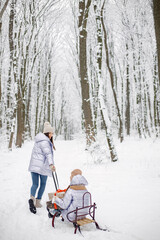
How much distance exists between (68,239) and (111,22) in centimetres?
1695

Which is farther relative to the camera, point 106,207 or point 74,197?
point 106,207

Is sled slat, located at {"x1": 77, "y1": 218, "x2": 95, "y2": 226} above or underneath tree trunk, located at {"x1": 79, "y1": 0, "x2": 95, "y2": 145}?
underneath

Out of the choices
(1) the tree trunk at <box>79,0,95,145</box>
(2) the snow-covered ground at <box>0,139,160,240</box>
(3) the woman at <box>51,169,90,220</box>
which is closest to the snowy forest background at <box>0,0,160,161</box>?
(1) the tree trunk at <box>79,0,95,145</box>

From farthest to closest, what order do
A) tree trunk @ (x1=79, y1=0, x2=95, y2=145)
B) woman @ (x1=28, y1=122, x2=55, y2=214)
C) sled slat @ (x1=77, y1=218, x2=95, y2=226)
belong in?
1. tree trunk @ (x1=79, y1=0, x2=95, y2=145)
2. woman @ (x1=28, y1=122, x2=55, y2=214)
3. sled slat @ (x1=77, y1=218, x2=95, y2=226)

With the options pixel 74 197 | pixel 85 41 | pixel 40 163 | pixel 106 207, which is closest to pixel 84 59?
pixel 85 41

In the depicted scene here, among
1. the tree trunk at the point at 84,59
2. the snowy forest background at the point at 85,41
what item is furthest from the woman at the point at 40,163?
the tree trunk at the point at 84,59

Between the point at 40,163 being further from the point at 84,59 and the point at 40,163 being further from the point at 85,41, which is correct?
the point at 85,41

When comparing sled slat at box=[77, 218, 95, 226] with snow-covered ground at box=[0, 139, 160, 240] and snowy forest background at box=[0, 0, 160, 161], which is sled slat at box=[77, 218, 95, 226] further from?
snowy forest background at box=[0, 0, 160, 161]

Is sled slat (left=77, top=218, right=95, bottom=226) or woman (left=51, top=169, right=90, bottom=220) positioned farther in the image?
woman (left=51, top=169, right=90, bottom=220)

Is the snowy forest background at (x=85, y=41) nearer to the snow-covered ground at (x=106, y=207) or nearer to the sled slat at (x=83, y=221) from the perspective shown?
the snow-covered ground at (x=106, y=207)

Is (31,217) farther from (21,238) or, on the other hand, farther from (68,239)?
(68,239)

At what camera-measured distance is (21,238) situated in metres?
2.71

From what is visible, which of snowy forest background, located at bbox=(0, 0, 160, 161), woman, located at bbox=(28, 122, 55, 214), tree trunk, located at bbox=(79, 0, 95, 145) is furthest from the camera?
tree trunk, located at bbox=(79, 0, 95, 145)

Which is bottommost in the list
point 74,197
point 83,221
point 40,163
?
point 83,221
